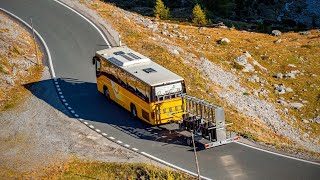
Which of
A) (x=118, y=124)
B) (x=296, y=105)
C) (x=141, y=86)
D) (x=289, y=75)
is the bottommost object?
(x=296, y=105)

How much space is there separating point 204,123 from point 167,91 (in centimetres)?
400

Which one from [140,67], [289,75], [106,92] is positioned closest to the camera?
[140,67]

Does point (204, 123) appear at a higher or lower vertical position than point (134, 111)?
higher

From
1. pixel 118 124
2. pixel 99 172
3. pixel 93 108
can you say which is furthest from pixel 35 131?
pixel 99 172

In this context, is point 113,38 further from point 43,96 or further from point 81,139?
point 81,139

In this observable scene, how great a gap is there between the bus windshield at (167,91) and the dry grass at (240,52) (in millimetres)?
4904

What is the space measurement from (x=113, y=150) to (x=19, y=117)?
987cm

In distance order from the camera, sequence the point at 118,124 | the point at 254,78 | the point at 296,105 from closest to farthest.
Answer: the point at 118,124
the point at 296,105
the point at 254,78

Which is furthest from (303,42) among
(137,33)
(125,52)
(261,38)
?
(125,52)

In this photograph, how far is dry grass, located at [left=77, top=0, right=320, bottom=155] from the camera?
4912 centimetres

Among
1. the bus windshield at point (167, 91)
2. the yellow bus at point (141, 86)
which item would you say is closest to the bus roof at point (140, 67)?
the yellow bus at point (141, 86)

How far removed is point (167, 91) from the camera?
129 feet

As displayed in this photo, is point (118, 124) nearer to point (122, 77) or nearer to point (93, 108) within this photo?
point (122, 77)

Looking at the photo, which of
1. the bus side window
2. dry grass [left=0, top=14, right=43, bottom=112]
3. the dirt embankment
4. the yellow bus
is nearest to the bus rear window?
the yellow bus
